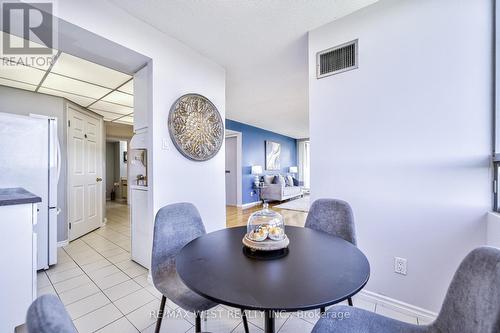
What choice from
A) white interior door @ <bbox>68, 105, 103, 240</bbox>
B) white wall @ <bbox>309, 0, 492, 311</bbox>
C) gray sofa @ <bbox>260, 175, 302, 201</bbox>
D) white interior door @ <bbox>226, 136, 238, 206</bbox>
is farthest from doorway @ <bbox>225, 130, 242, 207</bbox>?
white wall @ <bbox>309, 0, 492, 311</bbox>

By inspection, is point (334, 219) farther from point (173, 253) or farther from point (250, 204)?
point (250, 204)

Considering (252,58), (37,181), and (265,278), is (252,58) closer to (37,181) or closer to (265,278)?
(265,278)

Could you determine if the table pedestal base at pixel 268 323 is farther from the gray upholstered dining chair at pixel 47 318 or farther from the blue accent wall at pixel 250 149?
the blue accent wall at pixel 250 149

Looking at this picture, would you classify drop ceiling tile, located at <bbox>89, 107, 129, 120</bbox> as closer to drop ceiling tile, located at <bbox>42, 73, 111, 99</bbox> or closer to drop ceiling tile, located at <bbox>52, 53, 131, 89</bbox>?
drop ceiling tile, located at <bbox>42, 73, 111, 99</bbox>

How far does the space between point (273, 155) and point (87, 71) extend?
5.90 meters

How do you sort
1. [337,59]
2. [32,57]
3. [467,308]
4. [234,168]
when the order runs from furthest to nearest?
[234,168] → [32,57] → [337,59] → [467,308]

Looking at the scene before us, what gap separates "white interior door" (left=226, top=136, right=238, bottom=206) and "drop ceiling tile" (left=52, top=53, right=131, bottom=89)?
384 centimetres

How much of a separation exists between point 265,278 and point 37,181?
2.61 m

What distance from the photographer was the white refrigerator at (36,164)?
1942mm

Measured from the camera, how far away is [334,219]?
4.92 ft

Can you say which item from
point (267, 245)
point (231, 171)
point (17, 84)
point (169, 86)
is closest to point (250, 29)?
point (169, 86)

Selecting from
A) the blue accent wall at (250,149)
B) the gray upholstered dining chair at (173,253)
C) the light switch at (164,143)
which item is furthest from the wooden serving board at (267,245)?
the blue accent wall at (250,149)

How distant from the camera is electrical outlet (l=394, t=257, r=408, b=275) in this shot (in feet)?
5.17

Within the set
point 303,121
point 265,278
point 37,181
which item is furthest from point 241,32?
point 303,121
